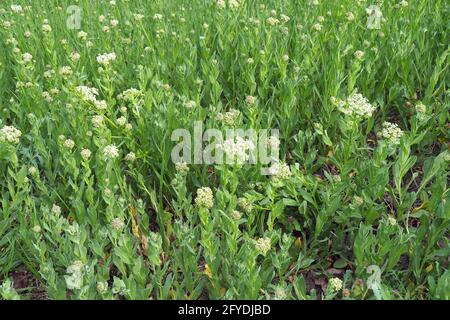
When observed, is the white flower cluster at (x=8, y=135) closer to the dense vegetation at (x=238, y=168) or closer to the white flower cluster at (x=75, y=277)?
the dense vegetation at (x=238, y=168)

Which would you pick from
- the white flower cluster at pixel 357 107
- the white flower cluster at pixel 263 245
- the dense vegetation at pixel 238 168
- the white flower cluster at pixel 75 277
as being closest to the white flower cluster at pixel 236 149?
the dense vegetation at pixel 238 168

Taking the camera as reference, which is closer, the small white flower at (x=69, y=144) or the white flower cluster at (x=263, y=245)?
the white flower cluster at (x=263, y=245)

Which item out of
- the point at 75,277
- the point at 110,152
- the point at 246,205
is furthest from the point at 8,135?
the point at 246,205

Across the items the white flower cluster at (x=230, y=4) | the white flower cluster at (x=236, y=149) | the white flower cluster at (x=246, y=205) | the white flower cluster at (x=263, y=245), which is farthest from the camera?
the white flower cluster at (x=230, y=4)

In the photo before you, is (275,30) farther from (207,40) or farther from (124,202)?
(124,202)

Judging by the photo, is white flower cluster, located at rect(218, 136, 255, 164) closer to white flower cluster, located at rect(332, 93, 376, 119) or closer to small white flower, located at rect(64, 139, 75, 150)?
white flower cluster, located at rect(332, 93, 376, 119)

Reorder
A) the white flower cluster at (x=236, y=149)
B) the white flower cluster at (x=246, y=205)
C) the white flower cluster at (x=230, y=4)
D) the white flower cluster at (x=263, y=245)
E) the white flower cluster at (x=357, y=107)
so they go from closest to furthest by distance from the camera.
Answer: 1. the white flower cluster at (x=263, y=245)
2. the white flower cluster at (x=236, y=149)
3. the white flower cluster at (x=246, y=205)
4. the white flower cluster at (x=357, y=107)
5. the white flower cluster at (x=230, y=4)

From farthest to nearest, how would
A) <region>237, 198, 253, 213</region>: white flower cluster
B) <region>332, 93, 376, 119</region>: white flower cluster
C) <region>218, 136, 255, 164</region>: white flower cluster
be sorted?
<region>332, 93, 376, 119</region>: white flower cluster → <region>237, 198, 253, 213</region>: white flower cluster → <region>218, 136, 255, 164</region>: white flower cluster

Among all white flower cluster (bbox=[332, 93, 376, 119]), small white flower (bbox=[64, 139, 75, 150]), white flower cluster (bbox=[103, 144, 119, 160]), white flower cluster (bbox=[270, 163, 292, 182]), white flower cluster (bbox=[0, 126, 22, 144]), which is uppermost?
white flower cluster (bbox=[332, 93, 376, 119])

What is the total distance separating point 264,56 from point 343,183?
3.74 feet

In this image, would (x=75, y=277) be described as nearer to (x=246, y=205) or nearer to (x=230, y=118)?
(x=246, y=205)

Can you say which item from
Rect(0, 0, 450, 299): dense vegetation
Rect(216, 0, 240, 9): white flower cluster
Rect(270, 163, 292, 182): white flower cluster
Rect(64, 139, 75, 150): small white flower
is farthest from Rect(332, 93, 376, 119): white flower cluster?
Rect(216, 0, 240, 9): white flower cluster
